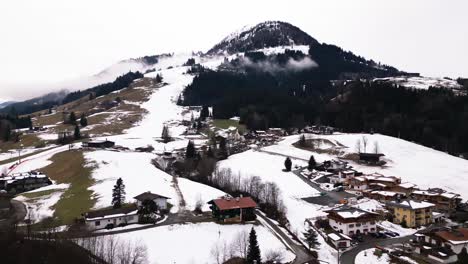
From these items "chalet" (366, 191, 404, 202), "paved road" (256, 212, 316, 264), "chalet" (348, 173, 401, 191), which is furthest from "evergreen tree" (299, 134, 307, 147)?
"paved road" (256, 212, 316, 264)

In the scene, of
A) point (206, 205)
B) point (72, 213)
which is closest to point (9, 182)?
point (72, 213)

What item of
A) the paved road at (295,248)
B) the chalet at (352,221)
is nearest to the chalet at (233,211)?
the paved road at (295,248)

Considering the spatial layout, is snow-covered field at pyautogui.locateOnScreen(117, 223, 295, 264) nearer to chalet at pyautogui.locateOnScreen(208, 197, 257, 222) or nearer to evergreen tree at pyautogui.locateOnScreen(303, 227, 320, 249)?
chalet at pyautogui.locateOnScreen(208, 197, 257, 222)

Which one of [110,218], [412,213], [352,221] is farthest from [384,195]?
[110,218]

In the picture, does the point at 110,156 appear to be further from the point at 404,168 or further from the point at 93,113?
the point at 93,113

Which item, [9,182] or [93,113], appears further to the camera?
[93,113]

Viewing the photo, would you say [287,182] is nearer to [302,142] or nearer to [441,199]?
[441,199]

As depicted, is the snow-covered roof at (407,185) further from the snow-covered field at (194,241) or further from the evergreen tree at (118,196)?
the evergreen tree at (118,196)
